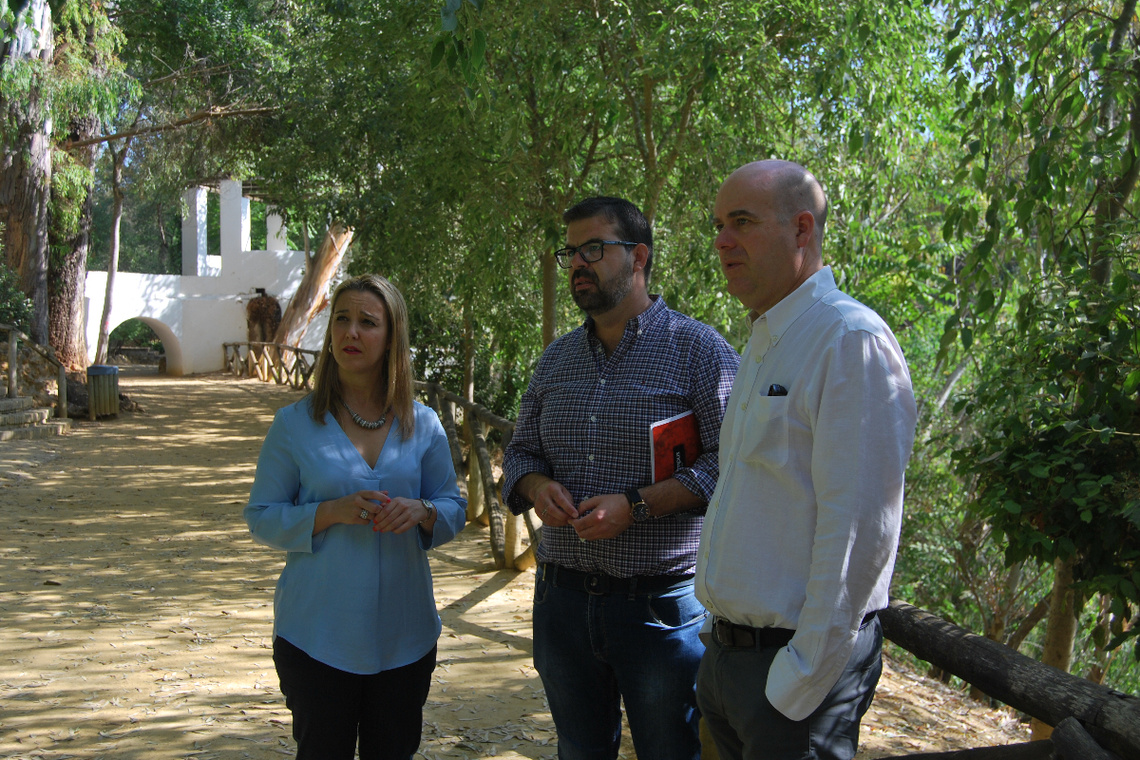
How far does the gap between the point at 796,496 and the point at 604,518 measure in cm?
56

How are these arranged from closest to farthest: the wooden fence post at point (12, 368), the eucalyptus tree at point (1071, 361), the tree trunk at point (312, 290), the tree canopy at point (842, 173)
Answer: the eucalyptus tree at point (1071, 361)
the tree canopy at point (842, 173)
the wooden fence post at point (12, 368)
the tree trunk at point (312, 290)

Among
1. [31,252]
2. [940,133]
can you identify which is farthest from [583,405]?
[31,252]

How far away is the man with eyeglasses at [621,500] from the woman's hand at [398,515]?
0.77 feet

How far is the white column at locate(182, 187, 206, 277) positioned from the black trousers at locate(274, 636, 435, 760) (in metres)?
26.1

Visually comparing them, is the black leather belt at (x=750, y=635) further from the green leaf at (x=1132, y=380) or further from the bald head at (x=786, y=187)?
the green leaf at (x=1132, y=380)

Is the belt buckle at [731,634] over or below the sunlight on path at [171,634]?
over

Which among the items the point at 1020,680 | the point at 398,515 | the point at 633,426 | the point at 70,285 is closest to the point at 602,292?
the point at 633,426

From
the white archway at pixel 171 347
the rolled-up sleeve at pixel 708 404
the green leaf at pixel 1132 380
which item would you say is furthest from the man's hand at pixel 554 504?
the white archway at pixel 171 347

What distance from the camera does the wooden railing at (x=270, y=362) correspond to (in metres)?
20.7

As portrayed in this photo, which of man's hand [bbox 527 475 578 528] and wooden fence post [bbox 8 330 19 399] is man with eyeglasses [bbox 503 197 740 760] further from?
wooden fence post [bbox 8 330 19 399]

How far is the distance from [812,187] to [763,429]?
449mm

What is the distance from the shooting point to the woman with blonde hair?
7.13 ft

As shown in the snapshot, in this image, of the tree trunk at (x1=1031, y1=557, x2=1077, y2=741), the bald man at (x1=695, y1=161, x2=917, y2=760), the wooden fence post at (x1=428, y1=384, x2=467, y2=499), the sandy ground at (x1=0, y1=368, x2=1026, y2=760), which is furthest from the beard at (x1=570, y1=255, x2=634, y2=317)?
the wooden fence post at (x1=428, y1=384, x2=467, y2=499)

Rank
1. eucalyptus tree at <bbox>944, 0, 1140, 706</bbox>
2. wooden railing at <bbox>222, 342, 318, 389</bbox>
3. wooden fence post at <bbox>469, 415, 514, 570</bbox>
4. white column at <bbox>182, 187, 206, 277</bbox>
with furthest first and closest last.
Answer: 1. white column at <bbox>182, 187, 206, 277</bbox>
2. wooden railing at <bbox>222, 342, 318, 389</bbox>
3. wooden fence post at <bbox>469, 415, 514, 570</bbox>
4. eucalyptus tree at <bbox>944, 0, 1140, 706</bbox>
